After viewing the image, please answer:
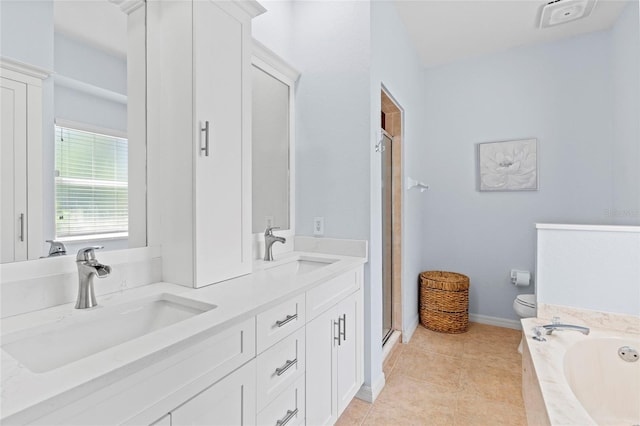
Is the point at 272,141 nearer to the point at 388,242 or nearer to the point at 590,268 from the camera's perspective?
the point at 388,242

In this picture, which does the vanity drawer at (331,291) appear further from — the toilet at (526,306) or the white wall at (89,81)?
the toilet at (526,306)

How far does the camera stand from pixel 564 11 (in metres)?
2.39

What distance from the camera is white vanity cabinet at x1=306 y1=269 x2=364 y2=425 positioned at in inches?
55.1

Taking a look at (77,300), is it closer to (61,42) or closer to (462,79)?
(61,42)

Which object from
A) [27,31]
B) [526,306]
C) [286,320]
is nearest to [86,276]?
[286,320]

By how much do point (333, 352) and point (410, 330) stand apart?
153 centimetres

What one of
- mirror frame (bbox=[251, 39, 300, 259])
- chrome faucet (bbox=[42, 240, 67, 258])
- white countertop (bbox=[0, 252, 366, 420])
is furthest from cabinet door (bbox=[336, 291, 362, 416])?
chrome faucet (bbox=[42, 240, 67, 258])

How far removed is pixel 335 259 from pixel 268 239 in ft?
1.38

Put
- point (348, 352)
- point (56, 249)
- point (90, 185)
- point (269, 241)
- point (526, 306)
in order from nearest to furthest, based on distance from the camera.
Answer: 1. point (56, 249)
2. point (90, 185)
3. point (348, 352)
4. point (269, 241)
5. point (526, 306)

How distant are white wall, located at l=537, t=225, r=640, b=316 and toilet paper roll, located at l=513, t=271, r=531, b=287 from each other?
4.07ft

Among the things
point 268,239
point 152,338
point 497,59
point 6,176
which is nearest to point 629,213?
point 497,59

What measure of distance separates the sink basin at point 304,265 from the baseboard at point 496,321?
7.23ft

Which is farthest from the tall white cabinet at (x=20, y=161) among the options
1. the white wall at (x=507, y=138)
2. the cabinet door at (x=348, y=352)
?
the white wall at (x=507, y=138)

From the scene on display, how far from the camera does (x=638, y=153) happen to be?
2199 millimetres
